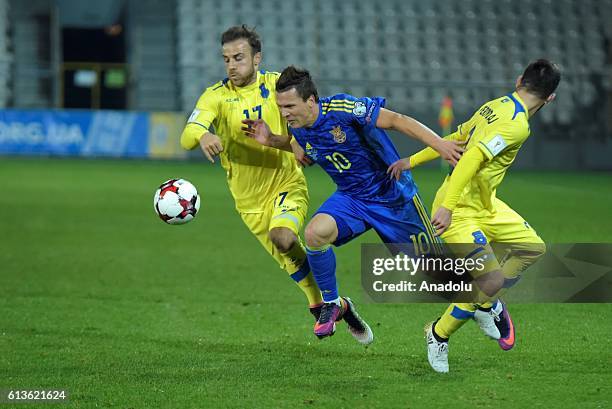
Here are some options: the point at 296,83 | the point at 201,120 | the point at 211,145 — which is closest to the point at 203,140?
the point at 211,145

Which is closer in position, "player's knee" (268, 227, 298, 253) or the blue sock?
the blue sock

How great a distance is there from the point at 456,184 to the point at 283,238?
4.30 feet

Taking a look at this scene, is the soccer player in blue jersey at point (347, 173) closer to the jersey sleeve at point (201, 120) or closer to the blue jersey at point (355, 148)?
the blue jersey at point (355, 148)

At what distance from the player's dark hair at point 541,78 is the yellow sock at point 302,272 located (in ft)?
6.26

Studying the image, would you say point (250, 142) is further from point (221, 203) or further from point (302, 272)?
point (221, 203)

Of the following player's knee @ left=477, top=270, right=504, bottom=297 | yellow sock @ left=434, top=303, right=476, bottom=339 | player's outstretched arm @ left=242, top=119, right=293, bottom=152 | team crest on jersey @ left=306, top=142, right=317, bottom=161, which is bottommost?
yellow sock @ left=434, top=303, right=476, bottom=339

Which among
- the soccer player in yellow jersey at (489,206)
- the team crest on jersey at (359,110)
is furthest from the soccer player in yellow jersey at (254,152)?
the soccer player in yellow jersey at (489,206)

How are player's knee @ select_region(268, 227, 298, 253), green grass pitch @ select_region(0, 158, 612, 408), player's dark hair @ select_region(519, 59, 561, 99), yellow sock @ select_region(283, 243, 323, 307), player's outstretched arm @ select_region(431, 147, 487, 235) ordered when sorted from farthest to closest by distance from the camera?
yellow sock @ select_region(283, 243, 323, 307), player's knee @ select_region(268, 227, 298, 253), player's dark hair @ select_region(519, 59, 561, 99), player's outstretched arm @ select_region(431, 147, 487, 235), green grass pitch @ select_region(0, 158, 612, 408)

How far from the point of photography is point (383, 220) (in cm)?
608

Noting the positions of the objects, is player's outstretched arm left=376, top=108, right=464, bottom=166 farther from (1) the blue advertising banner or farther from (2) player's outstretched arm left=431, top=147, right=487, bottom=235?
(1) the blue advertising banner

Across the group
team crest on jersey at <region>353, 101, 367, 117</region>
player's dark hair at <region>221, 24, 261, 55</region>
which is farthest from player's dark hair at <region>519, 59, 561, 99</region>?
player's dark hair at <region>221, 24, 261, 55</region>

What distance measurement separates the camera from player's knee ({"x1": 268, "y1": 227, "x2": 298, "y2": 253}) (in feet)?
20.5

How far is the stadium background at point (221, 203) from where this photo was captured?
554cm

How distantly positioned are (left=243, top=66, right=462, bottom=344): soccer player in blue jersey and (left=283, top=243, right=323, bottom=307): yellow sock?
1.36 ft
